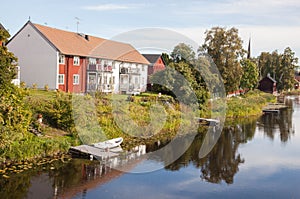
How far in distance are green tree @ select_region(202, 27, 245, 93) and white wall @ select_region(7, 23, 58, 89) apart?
19963 mm

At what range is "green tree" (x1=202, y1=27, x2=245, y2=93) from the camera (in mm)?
42562

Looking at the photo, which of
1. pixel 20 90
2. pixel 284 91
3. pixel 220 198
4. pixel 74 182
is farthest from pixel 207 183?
pixel 284 91

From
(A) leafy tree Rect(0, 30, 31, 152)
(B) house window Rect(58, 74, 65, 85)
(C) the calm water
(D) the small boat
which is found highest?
(B) house window Rect(58, 74, 65, 85)

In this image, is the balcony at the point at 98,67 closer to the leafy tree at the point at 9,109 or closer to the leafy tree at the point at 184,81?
the leafy tree at the point at 184,81

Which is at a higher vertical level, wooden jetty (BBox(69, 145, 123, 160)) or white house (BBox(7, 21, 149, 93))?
white house (BBox(7, 21, 149, 93))

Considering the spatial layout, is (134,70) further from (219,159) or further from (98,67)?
(219,159)

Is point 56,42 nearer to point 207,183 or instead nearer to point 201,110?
point 201,110

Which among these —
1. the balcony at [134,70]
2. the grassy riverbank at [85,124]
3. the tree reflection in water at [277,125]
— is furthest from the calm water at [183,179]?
the balcony at [134,70]

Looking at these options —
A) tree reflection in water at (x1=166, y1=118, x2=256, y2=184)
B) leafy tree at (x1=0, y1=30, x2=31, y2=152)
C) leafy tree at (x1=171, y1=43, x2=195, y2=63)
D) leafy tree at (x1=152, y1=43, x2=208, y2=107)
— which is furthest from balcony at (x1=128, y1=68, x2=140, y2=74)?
leafy tree at (x1=0, y1=30, x2=31, y2=152)

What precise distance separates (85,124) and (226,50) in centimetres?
2685

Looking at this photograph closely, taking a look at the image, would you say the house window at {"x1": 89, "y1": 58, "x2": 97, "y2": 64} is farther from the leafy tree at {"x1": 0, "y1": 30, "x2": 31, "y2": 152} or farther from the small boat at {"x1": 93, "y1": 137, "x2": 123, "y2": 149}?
the leafy tree at {"x1": 0, "y1": 30, "x2": 31, "y2": 152}

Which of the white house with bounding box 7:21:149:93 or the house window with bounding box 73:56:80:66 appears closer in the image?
the white house with bounding box 7:21:149:93

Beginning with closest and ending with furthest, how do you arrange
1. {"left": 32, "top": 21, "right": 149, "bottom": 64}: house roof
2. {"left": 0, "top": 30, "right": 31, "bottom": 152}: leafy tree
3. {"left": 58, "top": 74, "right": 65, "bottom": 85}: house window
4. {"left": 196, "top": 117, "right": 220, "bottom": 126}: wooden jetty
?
{"left": 0, "top": 30, "right": 31, "bottom": 152}: leafy tree < {"left": 196, "top": 117, "right": 220, "bottom": 126}: wooden jetty < {"left": 58, "top": 74, "right": 65, "bottom": 85}: house window < {"left": 32, "top": 21, "right": 149, "bottom": 64}: house roof

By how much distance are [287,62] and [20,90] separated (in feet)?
214
